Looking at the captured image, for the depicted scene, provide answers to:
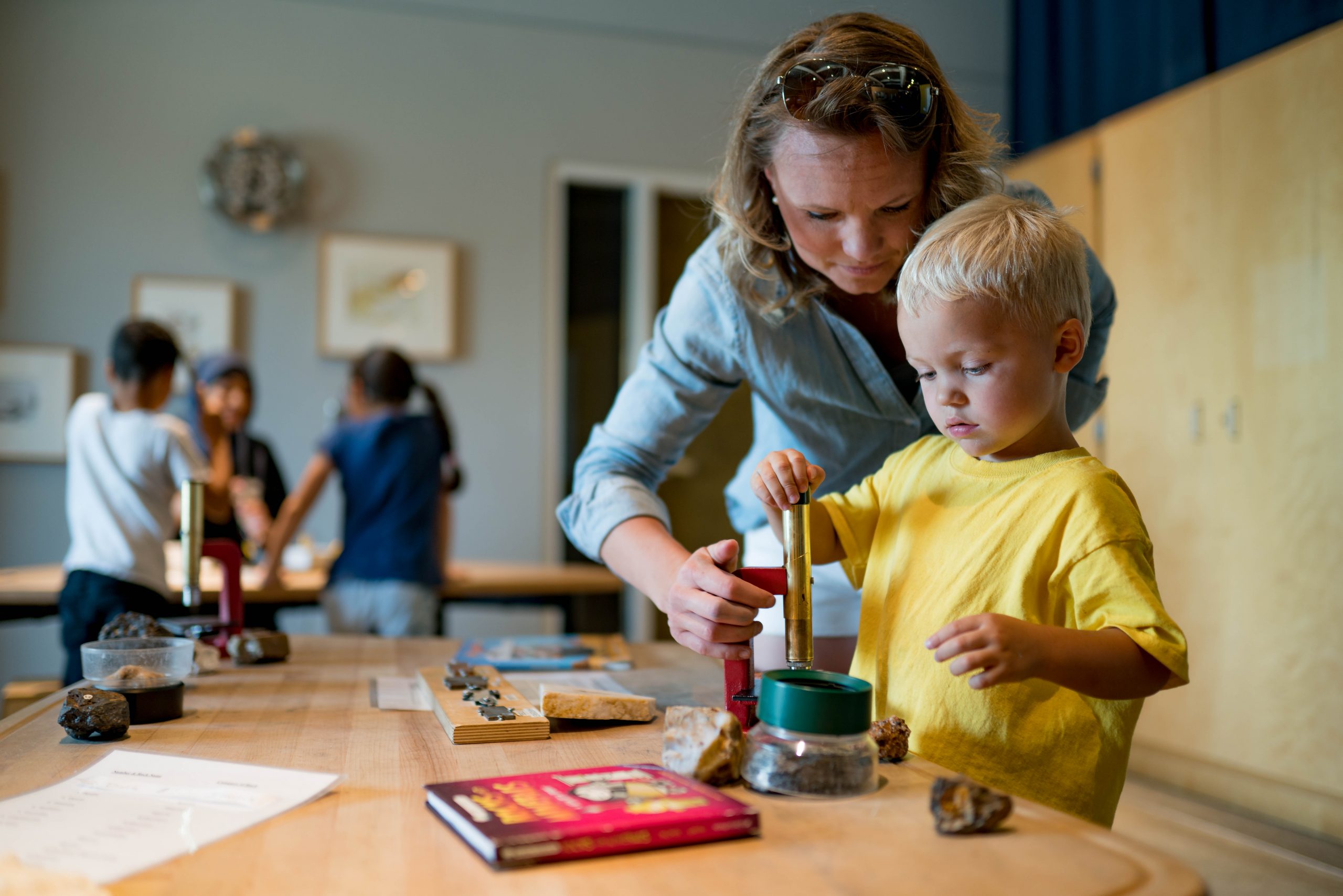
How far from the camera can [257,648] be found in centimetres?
146

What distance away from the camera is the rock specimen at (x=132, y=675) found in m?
1.08

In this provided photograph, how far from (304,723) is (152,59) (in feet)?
13.4

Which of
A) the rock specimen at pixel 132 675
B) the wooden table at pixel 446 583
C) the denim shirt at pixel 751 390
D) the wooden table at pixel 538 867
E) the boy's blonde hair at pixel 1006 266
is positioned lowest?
the wooden table at pixel 446 583

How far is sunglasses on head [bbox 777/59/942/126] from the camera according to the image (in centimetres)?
111

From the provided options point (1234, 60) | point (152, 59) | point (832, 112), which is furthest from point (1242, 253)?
point (152, 59)

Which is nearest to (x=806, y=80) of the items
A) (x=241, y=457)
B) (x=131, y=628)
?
(x=131, y=628)

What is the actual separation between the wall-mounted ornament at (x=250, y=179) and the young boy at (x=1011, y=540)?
3.80 meters

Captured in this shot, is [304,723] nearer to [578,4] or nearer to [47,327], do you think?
[47,327]

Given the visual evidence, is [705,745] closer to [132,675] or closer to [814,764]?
[814,764]

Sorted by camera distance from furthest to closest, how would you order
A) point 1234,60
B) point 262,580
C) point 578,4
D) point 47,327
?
point 578,4 < point 47,327 < point 1234,60 < point 262,580

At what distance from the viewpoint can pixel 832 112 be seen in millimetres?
1102

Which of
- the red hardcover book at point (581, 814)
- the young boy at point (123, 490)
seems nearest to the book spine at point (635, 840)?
the red hardcover book at point (581, 814)

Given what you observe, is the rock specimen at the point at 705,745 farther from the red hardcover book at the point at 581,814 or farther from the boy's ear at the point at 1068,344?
the boy's ear at the point at 1068,344

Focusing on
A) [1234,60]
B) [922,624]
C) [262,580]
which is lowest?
[262,580]
